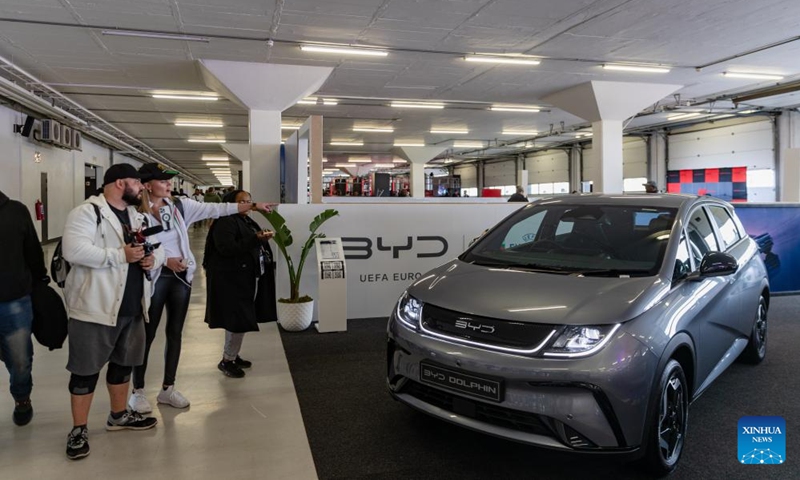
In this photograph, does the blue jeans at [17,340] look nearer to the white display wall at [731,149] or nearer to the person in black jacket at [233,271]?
the person in black jacket at [233,271]

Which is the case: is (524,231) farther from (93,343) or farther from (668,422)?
(93,343)

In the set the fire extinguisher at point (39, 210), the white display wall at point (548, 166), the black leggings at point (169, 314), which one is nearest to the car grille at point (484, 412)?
the black leggings at point (169, 314)

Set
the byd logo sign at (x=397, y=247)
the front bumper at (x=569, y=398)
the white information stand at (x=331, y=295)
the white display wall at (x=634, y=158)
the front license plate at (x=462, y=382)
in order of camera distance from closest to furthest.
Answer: the front bumper at (x=569, y=398), the front license plate at (x=462, y=382), the white information stand at (x=331, y=295), the byd logo sign at (x=397, y=247), the white display wall at (x=634, y=158)

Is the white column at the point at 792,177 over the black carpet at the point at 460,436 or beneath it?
over

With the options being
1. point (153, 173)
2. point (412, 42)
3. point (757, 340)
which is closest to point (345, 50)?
point (412, 42)

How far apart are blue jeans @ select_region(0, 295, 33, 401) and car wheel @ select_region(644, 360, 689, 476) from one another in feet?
11.1

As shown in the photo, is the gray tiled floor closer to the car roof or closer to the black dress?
the black dress

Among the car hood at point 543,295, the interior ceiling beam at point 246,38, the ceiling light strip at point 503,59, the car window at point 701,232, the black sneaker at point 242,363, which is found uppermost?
the ceiling light strip at point 503,59

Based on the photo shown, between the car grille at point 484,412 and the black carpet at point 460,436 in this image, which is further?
the black carpet at point 460,436

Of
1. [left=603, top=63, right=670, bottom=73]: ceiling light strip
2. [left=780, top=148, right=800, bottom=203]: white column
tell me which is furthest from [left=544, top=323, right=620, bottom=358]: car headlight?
[left=780, top=148, right=800, bottom=203]: white column

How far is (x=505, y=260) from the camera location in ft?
10.6

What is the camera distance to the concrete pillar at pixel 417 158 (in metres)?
22.8

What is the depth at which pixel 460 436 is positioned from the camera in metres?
3.00

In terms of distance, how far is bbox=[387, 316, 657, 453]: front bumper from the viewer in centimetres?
221
